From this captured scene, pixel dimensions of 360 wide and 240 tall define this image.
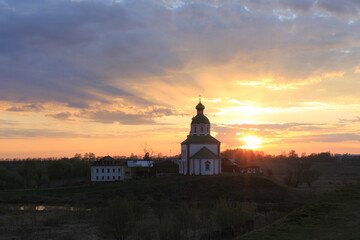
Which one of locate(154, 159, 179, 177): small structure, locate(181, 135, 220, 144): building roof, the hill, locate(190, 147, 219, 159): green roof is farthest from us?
locate(154, 159, 179, 177): small structure

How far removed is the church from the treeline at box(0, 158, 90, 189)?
2382 cm

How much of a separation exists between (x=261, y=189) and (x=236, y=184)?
3.34 metres

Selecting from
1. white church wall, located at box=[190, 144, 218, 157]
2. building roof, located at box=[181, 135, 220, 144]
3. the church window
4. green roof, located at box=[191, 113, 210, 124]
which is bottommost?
the church window

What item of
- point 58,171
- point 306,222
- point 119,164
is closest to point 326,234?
point 306,222

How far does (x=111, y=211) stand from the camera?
22828 millimetres

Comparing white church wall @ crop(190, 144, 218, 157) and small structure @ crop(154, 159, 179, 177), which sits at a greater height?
white church wall @ crop(190, 144, 218, 157)

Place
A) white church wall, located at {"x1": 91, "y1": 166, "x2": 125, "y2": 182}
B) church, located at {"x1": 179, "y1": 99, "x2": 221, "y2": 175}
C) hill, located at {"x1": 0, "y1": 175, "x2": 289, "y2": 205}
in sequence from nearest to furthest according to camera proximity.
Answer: hill, located at {"x1": 0, "y1": 175, "x2": 289, "y2": 205} → church, located at {"x1": 179, "y1": 99, "x2": 221, "y2": 175} → white church wall, located at {"x1": 91, "y1": 166, "x2": 125, "y2": 182}

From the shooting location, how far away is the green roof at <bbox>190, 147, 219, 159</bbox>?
61.6 metres

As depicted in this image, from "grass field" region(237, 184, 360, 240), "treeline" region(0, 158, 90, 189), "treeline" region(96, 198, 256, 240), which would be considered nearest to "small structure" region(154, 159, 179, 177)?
"treeline" region(0, 158, 90, 189)

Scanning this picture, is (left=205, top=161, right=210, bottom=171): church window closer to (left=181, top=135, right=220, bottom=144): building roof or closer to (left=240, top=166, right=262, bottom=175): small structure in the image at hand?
(left=181, top=135, right=220, bottom=144): building roof

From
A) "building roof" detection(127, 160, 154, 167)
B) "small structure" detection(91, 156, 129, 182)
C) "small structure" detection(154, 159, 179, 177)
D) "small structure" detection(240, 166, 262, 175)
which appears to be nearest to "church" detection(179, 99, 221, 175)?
"small structure" detection(154, 159, 179, 177)

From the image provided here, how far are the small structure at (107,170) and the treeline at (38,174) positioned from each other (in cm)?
755

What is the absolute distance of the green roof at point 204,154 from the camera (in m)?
61.6

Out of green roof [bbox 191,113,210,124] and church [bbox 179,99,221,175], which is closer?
church [bbox 179,99,221,175]
